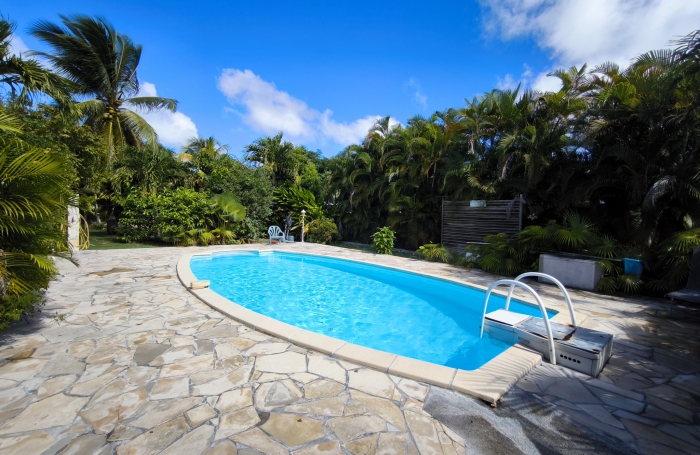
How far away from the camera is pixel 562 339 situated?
138 inches

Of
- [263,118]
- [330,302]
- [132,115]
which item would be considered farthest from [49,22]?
[263,118]

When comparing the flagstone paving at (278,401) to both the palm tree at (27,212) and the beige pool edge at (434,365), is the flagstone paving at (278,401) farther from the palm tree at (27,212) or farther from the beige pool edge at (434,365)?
the palm tree at (27,212)

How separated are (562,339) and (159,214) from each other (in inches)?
565

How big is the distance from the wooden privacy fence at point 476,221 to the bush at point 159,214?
35.0ft

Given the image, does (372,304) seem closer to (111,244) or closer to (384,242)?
(384,242)

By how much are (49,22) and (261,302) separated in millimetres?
16933

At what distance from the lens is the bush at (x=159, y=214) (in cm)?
1289

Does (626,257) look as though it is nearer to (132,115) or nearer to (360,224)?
(360,224)

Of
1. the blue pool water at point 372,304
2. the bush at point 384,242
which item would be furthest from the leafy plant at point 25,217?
the bush at point 384,242

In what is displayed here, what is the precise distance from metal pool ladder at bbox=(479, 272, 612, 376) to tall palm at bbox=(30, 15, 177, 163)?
16.5 metres

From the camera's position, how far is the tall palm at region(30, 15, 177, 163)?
1397 centimetres

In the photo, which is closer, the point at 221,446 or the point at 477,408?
the point at 221,446

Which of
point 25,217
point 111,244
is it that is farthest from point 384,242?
point 111,244

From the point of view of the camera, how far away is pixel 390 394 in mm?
2740
